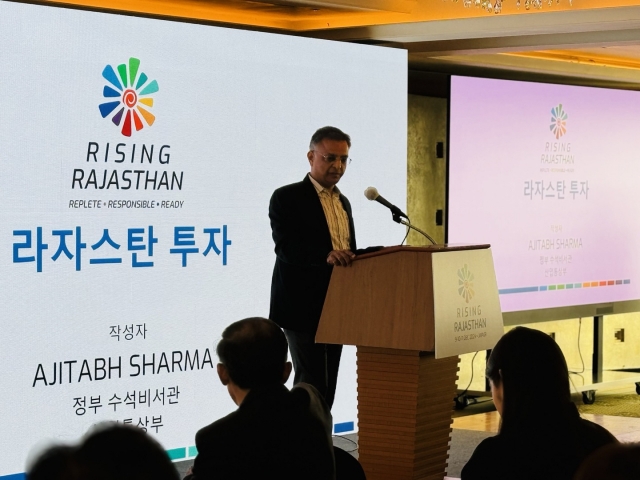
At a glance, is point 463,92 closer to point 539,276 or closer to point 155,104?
point 539,276

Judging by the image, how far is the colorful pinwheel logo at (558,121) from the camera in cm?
820

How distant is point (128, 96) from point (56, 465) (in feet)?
14.3

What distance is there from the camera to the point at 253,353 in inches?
104

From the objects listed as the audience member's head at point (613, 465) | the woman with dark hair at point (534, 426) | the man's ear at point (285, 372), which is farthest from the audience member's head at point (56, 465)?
the man's ear at point (285, 372)

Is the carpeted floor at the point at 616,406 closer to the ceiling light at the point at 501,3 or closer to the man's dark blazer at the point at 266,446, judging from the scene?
the ceiling light at the point at 501,3

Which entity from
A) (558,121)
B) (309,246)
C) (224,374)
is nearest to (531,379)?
(224,374)

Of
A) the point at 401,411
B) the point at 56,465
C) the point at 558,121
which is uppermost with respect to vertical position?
the point at 558,121

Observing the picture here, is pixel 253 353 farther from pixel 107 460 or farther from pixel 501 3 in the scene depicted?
pixel 501 3

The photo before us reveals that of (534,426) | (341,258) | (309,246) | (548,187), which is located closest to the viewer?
(534,426)

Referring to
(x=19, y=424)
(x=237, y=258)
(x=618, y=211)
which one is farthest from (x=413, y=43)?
(x=19, y=424)

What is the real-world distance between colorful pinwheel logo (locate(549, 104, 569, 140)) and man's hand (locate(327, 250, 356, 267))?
4259 mm

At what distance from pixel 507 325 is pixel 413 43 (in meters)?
2.26

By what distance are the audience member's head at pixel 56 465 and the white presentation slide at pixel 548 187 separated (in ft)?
21.1

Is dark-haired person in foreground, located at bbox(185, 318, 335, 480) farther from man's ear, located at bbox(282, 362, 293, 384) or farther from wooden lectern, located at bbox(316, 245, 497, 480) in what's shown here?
wooden lectern, located at bbox(316, 245, 497, 480)
